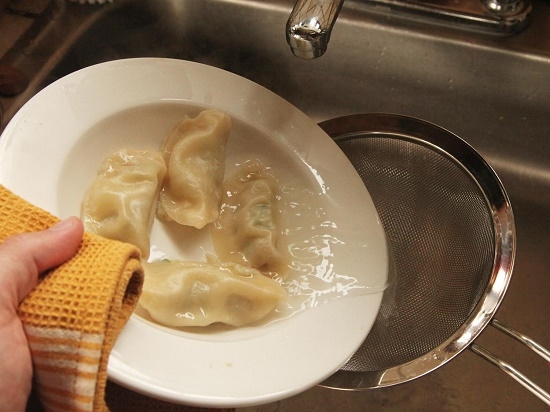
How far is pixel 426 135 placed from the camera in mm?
1124

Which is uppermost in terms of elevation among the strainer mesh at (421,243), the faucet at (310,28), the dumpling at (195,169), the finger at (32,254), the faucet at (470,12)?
the faucet at (310,28)

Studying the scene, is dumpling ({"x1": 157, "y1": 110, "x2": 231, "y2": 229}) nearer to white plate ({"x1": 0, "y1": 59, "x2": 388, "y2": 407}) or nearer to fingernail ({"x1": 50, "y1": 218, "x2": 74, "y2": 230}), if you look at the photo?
white plate ({"x1": 0, "y1": 59, "x2": 388, "y2": 407})

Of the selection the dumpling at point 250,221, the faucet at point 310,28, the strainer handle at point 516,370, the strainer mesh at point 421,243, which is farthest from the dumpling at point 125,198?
the strainer handle at point 516,370

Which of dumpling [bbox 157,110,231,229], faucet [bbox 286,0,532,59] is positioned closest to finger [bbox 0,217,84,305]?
dumpling [bbox 157,110,231,229]

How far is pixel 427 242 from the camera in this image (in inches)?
43.4

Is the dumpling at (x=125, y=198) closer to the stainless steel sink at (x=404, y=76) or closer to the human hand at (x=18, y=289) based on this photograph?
the human hand at (x=18, y=289)

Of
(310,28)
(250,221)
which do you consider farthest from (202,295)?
(310,28)

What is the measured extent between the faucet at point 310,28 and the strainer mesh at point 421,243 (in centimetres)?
34

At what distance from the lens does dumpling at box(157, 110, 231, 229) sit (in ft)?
2.89

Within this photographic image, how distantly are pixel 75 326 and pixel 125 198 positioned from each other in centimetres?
30

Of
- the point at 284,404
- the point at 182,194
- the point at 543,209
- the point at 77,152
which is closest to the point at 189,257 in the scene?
the point at 182,194

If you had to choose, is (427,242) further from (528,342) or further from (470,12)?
(470,12)

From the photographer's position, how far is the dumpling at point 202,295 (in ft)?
2.44

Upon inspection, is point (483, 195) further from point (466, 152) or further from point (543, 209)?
point (543, 209)
